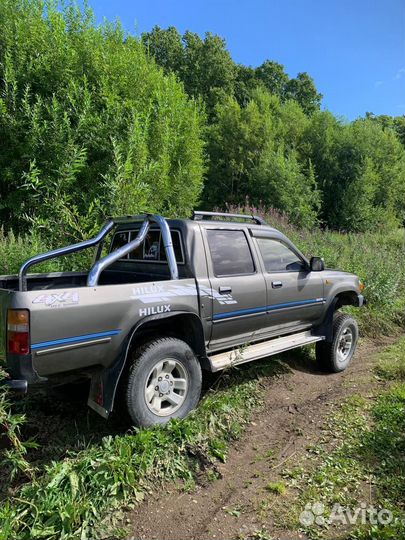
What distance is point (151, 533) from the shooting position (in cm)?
280

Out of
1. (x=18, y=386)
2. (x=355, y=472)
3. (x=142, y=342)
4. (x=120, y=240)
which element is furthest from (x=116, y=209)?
(x=355, y=472)

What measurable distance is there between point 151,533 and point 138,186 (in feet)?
20.5

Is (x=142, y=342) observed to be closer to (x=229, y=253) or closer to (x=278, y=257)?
(x=229, y=253)

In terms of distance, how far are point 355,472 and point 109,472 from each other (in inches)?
77.8

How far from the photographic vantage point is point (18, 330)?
2.94 meters

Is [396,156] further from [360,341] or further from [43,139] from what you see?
[43,139]

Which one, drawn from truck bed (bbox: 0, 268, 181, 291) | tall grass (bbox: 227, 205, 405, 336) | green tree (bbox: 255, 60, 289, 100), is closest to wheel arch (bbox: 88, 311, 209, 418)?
truck bed (bbox: 0, 268, 181, 291)

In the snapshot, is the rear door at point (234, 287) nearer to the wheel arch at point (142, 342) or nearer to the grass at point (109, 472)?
the wheel arch at point (142, 342)

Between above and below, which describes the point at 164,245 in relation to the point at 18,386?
above

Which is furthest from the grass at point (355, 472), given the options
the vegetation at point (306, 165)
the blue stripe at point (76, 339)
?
the vegetation at point (306, 165)

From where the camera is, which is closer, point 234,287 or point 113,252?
point 113,252

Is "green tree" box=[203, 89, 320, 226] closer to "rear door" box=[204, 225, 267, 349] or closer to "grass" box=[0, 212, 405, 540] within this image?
"rear door" box=[204, 225, 267, 349]

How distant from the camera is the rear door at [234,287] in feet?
14.0

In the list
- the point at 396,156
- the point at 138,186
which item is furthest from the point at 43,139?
the point at 396,156
